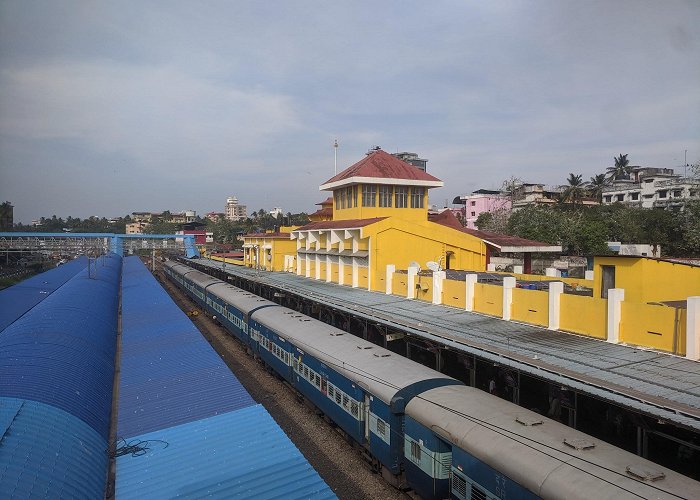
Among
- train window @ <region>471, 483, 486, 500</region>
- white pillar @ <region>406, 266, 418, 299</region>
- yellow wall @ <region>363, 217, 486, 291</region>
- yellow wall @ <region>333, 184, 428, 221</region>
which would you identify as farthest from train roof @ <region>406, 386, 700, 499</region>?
yellow wall @ <region>333, 184, 428, 221</region>

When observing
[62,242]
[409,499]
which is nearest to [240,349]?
[409,499]

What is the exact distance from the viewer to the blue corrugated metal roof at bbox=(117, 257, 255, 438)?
1327cm

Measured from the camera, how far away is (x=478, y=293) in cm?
2241

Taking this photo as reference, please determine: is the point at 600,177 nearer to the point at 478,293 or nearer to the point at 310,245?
the point at 310,245

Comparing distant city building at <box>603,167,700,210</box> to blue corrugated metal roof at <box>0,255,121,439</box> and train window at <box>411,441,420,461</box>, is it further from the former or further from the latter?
blue corrugated metal roof at <box>0,255,121,439</box>

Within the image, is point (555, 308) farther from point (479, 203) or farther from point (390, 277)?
point (479, 203)

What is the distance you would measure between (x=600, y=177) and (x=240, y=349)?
103107 millimetres

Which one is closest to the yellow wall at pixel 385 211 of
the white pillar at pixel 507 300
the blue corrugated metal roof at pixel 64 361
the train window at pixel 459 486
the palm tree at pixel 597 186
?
the white pillar at pixel 507 300

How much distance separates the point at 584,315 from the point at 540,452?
9.35 metres

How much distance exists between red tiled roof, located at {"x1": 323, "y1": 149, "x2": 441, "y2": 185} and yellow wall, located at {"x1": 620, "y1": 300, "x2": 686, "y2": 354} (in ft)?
84.3

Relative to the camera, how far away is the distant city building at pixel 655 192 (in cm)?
7612

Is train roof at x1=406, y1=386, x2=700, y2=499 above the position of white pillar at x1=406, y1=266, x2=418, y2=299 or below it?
below

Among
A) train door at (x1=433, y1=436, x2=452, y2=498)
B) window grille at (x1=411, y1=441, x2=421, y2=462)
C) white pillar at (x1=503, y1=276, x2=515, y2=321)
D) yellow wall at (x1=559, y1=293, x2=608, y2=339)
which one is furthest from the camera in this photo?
white pillar at (x1=503, y1=276, x2=515, y2=321)

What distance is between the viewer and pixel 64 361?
1691cm
